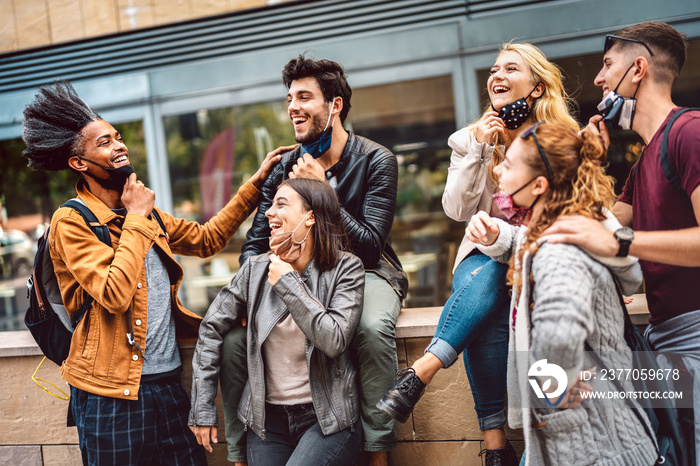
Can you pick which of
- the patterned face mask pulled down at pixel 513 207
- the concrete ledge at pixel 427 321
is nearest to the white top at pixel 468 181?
the concrete ledge at pixel 427 321

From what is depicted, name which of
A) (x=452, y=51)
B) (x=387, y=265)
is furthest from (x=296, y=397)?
(x=452, y=51)

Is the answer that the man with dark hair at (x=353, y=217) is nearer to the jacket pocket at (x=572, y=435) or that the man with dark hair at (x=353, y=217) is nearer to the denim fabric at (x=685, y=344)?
the jacket pocket at (x=572, y=435)

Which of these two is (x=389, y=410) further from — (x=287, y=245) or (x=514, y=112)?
(x=514, y=112)

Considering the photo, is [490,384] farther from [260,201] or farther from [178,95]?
[178,95]

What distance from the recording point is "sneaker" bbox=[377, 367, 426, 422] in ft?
8.93

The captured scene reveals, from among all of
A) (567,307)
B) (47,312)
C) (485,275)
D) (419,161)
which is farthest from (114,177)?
(419,161)

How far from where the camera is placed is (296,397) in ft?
9.45

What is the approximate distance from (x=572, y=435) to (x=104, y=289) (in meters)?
2.08

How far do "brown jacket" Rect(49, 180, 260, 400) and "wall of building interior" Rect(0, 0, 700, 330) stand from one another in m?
4.49

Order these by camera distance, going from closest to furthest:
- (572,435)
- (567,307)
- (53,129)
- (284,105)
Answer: (567,307), (572,435), (53,129), (284,105)

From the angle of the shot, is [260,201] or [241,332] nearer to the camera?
[241,332]

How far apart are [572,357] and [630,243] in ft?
1.69

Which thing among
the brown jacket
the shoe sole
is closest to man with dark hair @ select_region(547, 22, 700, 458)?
the shoe sole

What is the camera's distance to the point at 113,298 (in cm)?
279
